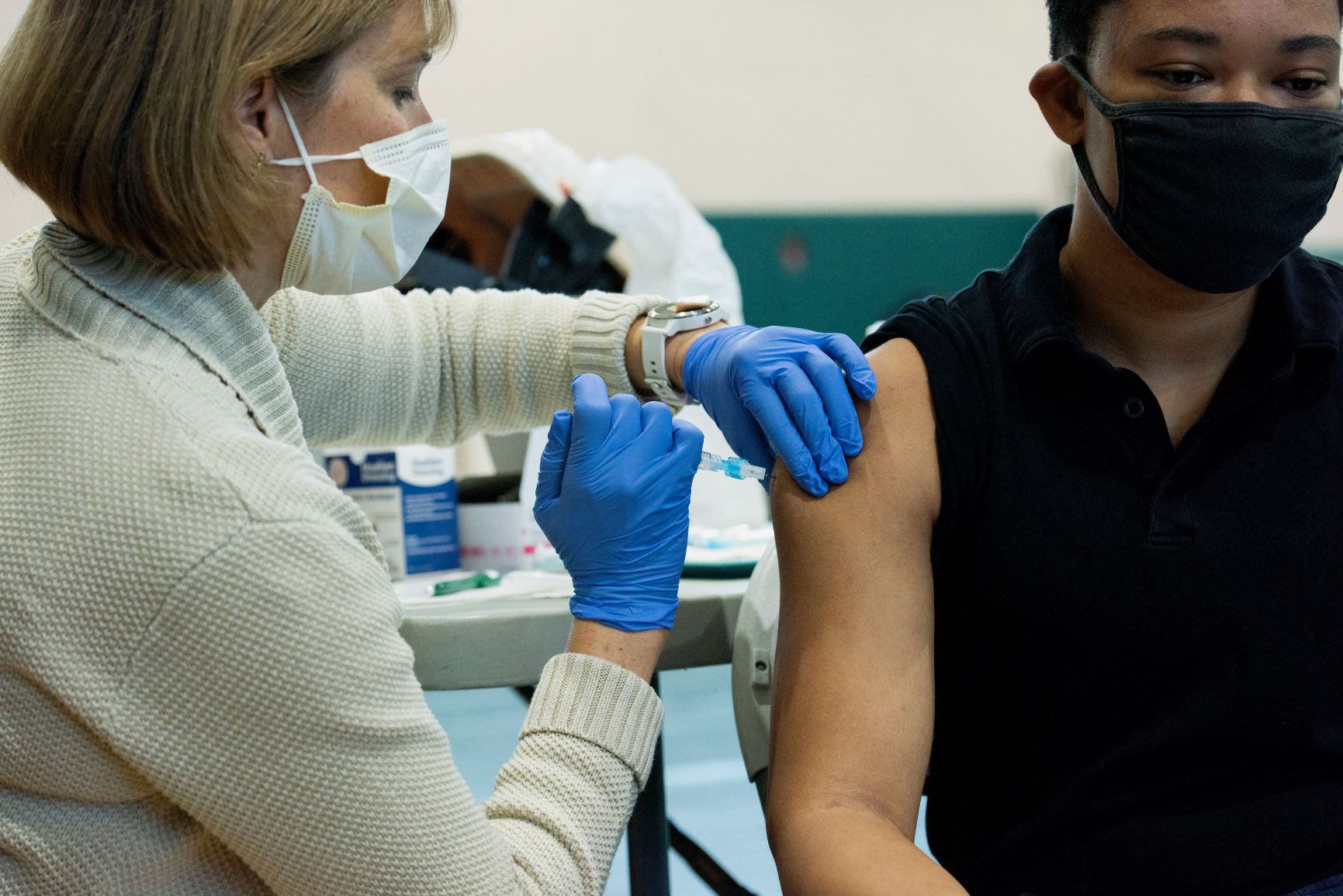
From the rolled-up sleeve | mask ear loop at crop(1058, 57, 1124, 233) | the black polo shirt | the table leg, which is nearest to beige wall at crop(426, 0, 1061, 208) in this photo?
the rolled-up sleeve

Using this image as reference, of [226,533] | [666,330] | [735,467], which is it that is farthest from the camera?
[666,330]

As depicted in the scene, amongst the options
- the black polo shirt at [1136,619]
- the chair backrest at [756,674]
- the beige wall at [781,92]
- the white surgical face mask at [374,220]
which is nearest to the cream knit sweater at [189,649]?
the white surgical face mask at [374,220]

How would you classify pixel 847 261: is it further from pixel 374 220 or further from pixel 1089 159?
pixel 374 220

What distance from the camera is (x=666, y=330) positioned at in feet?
4.86

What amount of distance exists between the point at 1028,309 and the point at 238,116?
0.72 m

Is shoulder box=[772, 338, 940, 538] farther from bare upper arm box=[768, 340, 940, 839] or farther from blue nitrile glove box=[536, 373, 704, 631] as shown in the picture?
blue nitrile glove box=[536, 373, 704, 631]

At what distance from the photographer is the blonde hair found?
3.01 ft

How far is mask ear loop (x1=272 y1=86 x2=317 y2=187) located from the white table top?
1.54ft

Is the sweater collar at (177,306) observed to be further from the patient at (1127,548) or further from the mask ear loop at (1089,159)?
the mask ear loop at (1089,159)

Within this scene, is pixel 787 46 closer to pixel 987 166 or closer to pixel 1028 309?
pixel 987 166

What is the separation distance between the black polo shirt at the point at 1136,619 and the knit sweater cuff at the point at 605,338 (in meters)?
0.47

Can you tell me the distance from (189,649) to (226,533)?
3.4 inches

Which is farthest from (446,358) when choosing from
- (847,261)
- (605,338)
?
(847,261)

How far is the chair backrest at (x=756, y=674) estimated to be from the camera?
1.26 metres
